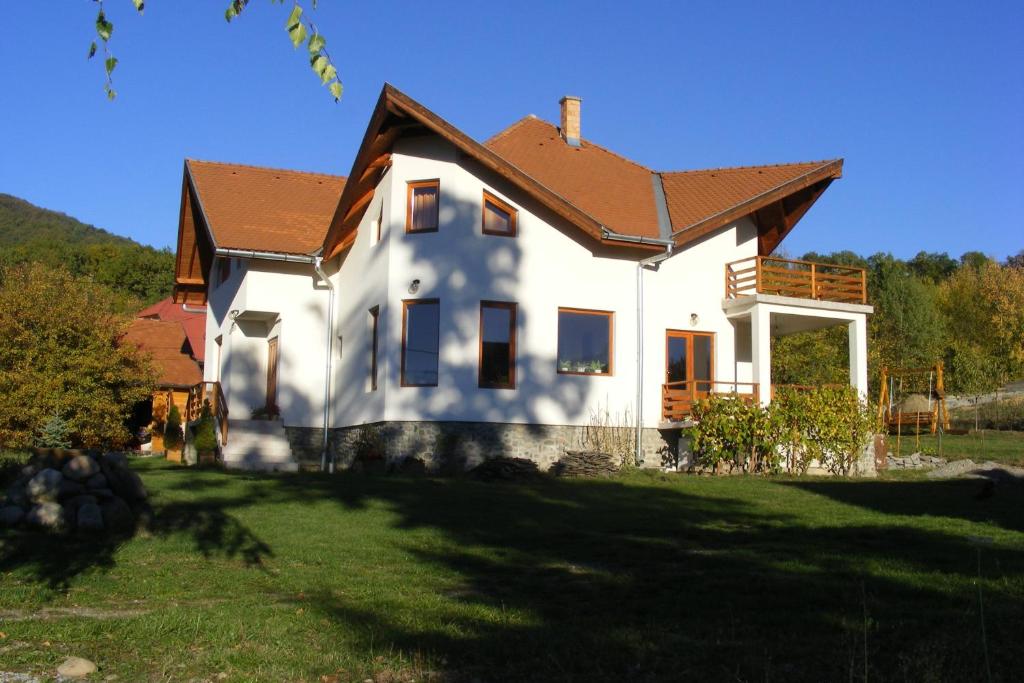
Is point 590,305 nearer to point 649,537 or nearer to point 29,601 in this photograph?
point 649,537

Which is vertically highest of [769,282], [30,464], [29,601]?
[769,282]

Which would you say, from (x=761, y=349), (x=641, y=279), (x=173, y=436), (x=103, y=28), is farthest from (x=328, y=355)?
(x=103, y=28)

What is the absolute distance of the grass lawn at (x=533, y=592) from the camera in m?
6.22

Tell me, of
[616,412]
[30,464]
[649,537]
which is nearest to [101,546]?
[30,464]

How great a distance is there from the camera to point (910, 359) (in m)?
46.6

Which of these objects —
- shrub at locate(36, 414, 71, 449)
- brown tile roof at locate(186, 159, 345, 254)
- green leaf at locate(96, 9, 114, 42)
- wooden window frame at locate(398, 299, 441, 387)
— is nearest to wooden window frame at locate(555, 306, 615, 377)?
wooden window frame at locate(398, 299, 441, 387)

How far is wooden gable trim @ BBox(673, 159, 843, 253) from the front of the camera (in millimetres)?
21656

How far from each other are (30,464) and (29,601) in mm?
4621

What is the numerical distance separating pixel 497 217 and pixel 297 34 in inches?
689

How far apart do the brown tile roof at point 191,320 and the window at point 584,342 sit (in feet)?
49.6

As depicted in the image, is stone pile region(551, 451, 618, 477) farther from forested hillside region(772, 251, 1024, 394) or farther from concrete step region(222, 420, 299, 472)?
forested hillside region(772, 251, 1024, 394)

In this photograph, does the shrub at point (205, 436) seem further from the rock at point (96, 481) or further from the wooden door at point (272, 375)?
the rock at point (96, 481)

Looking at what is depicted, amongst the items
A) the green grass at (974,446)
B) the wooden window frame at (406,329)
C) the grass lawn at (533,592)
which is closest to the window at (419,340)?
the wooden window frame at (406,329)

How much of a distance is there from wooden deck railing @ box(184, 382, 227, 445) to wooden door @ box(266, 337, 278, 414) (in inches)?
41.1
